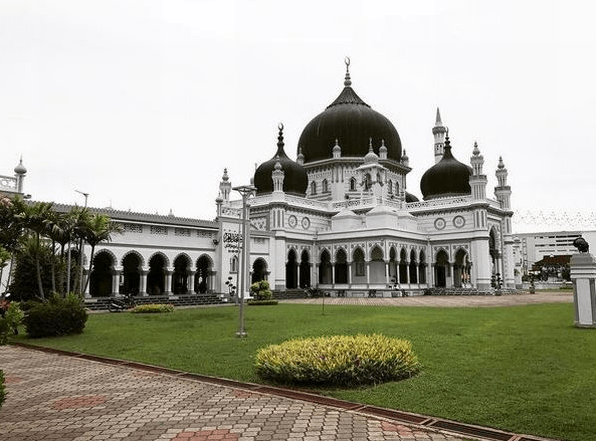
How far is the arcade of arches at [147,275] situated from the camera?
111 ft

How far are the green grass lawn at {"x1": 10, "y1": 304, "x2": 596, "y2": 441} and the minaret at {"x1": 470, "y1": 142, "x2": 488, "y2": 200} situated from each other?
98.9ft

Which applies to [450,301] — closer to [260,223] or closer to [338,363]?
[260,223]

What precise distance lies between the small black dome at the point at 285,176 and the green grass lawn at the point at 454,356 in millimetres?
33548

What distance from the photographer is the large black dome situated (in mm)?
57375

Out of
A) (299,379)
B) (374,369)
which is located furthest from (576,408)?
(299,379)

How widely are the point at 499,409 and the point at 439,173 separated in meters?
50.2

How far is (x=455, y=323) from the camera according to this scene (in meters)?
17.8

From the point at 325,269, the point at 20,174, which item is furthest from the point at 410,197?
the point at 20,174

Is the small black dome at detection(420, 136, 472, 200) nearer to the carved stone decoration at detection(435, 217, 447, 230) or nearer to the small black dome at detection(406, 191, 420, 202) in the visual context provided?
the carved stone decoration at detection(435, 217, 447, 230)

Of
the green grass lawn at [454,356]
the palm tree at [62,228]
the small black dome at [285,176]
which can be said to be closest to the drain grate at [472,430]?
the green grass lawn at [454,356]

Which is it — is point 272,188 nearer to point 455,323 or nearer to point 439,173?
point 439,173

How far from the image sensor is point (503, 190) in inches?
2199

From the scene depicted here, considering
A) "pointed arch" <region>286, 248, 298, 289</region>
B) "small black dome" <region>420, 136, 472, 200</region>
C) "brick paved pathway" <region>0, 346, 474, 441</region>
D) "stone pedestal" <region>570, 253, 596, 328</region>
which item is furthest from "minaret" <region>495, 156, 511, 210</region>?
"brick paved pathway" <region>0, 346, 474, 441</region>

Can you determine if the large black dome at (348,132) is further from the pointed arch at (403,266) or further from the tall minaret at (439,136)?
the pointed arch at (403,266)
